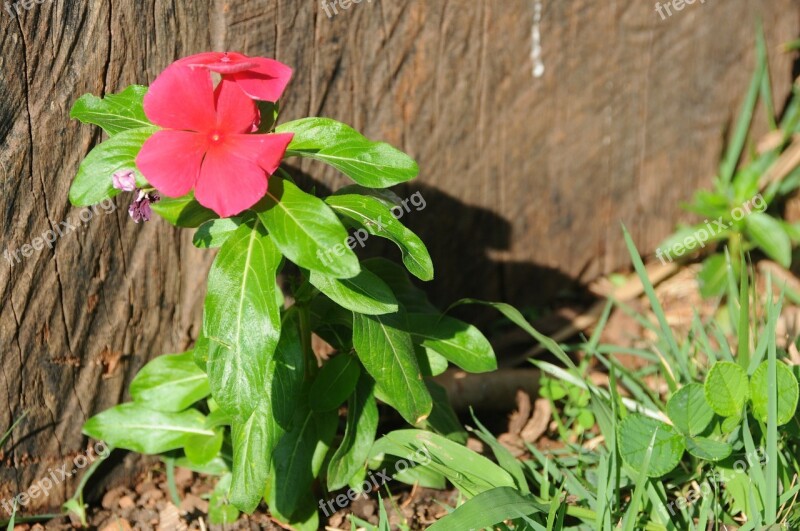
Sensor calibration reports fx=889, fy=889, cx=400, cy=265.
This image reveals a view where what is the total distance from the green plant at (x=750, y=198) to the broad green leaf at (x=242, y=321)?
2171 mm

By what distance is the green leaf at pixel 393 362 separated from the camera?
2.14 metres

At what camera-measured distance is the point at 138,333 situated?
2658 mm

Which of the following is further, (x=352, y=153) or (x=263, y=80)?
(x=352, y=153)

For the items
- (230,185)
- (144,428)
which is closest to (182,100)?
(230,185)

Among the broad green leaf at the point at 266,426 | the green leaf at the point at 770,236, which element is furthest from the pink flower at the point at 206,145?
the green leaf at the point at 770,236

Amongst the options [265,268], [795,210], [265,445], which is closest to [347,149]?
[265,268]

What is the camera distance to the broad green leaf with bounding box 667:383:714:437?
2.32 m

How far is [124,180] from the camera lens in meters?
1.91

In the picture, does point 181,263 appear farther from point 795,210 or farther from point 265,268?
point 795,210

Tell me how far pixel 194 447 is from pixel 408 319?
713 mm

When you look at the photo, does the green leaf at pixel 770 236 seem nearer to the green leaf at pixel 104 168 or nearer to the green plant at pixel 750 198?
the green plant at pixel 750 198

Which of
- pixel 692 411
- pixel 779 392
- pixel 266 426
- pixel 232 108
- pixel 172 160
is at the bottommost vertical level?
pixel 266 426

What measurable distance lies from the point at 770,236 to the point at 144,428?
2.48 m

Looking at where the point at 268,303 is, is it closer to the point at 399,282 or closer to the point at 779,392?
the point at 399,282
